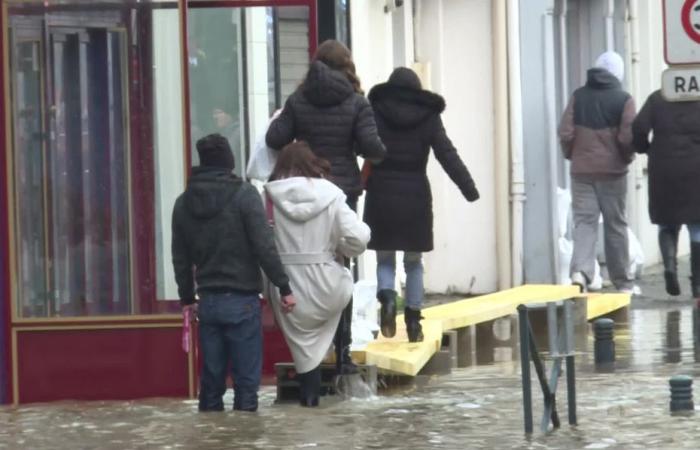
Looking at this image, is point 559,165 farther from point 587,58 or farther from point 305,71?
point 305,71

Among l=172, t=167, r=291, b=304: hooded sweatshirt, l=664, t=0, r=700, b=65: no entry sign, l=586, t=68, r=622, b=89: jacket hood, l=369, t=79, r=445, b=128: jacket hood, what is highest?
l=586, t=68, r=622, b=89: jacket hood

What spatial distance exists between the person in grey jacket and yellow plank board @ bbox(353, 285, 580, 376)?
1.46 meters

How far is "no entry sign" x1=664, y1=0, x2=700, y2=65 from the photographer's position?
11289 mm

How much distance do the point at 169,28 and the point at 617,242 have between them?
22.2 feet

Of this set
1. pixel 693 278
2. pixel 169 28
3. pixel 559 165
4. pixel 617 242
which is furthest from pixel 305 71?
pixel 559 165

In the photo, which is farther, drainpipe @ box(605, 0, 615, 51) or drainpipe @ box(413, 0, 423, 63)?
drainpipe @ box(605, 0, 615, 51)

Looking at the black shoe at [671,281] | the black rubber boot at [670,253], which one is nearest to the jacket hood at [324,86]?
the black rubber boot at [670,253]

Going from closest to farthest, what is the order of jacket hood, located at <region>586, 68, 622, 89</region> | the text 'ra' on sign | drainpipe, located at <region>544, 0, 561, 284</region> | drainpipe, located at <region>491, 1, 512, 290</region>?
1. the text 'ra' on sign
2. jacket hood, located at <region>586, 68, 622, 89</region>
3. drainpipe, located at <region>491, 1, 512, 290</region>
4. drainpipe, located at <region>544, 0, 561, 284</region>

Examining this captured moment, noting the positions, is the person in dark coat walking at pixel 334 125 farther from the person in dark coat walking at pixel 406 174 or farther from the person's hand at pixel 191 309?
the person in dark coat walking at pixel 406 174

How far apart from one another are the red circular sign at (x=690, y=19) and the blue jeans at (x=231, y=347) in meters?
2.67

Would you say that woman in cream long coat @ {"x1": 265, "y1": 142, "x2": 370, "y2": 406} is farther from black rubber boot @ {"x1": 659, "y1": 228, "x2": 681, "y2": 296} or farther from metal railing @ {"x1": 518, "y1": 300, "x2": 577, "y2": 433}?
black rubber boot @ {"x1": 659, "y1": 228, "x2": 681, "y2": 296}

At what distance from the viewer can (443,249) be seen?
20.5m

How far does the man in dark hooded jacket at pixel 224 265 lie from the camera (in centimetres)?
1237

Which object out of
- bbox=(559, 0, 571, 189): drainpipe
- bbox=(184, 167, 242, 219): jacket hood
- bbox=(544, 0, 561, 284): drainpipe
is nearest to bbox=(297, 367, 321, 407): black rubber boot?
bbox=(184, 167, 242, 219): jacket hood
